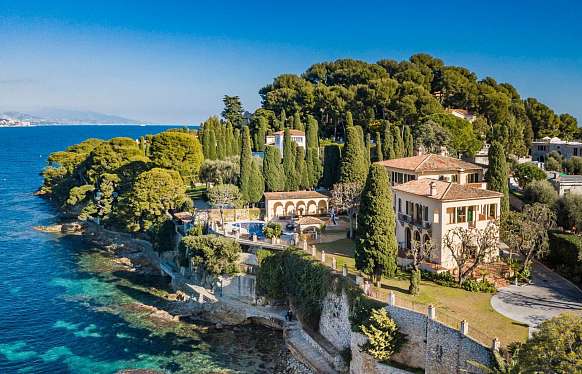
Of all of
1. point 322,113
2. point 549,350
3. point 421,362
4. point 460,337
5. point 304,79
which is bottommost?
point 421,362

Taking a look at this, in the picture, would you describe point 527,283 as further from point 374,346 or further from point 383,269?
point 374,346

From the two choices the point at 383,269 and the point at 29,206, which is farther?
the point at 29,206

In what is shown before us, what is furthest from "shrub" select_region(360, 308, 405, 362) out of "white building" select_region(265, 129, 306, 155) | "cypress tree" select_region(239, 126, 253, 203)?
"white building" select_region(265, 129, 306, 155)

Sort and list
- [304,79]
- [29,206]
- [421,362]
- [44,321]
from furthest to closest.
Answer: [304,79]
[29,206]
[44,321]
[421,362]

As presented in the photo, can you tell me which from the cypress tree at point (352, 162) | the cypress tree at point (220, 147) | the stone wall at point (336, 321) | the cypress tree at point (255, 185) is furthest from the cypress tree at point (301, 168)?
the stone wall at point (336, 321)

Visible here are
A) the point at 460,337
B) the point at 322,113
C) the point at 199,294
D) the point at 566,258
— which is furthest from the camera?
the point at 322,113

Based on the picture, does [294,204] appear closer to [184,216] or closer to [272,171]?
[272,171]

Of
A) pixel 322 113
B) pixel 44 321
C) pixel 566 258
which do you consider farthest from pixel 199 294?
pixel 322 113

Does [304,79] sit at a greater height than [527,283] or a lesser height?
greater
